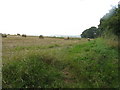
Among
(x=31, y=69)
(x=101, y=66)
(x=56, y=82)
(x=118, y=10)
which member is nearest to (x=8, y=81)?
(x=31, y=69)

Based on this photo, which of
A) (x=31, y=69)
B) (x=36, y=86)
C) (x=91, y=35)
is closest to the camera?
(x=36, y=86)

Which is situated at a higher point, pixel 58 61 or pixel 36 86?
pixel 58 61

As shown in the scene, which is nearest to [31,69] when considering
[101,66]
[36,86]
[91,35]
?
[36,86]

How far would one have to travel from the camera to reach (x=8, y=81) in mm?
5449

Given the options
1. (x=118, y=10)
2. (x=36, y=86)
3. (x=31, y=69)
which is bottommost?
(x=36, y=86)

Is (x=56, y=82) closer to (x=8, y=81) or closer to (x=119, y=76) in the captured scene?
(x=8, y=81)

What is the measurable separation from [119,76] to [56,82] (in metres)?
2.42

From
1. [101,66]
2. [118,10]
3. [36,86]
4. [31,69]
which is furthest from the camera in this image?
[118,10]

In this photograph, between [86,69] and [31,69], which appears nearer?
[31,69]

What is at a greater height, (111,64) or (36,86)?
(111,64)

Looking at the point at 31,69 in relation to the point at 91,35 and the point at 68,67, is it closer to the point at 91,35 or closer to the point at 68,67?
the point at 68,67

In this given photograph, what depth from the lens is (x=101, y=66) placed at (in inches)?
277

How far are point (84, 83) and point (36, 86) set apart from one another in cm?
163

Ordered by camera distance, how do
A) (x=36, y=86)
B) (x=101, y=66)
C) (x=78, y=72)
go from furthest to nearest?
(x=101, y=66) < (x=78, y=72) < (x=36, y=86)
